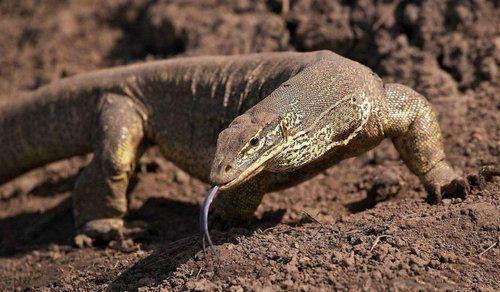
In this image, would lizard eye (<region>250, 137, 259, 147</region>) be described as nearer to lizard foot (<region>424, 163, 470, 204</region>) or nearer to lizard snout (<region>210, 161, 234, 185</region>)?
lizard snout (<region>210, 161, 234, 185</region>)

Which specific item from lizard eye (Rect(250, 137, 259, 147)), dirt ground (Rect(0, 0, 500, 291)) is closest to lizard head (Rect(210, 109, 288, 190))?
lizard eye (Rect(250, 137, 259, 147))

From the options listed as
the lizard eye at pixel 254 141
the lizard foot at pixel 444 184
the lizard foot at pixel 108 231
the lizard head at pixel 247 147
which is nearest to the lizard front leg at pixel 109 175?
the lizard foot at pixel 108 231

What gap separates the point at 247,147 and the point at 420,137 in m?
1.90

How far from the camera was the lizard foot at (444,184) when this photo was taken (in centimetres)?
639

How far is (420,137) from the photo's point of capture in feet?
21.4

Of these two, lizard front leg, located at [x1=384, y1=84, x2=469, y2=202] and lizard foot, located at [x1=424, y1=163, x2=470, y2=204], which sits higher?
lizard front leg, located at [x1=384, y1=84, x2=469, y2=202]

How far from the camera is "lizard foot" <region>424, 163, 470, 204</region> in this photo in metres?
6.39

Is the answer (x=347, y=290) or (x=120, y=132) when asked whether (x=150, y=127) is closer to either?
(x=120, y=132)

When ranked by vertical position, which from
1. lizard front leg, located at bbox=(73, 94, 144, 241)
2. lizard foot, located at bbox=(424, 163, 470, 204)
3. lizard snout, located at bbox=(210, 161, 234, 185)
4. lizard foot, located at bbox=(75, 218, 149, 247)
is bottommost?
lizard foot, located at bbox=(75, 218, 149, 247)

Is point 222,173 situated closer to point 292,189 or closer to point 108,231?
point 108,231

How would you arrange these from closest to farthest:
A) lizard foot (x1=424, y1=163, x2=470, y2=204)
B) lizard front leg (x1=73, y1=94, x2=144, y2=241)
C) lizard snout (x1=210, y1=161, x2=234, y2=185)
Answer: lizard snout (x1=210, y1=161, x2=234, y2=185) → lizard foot (x1=424, y1=163, x2=470, y2=204) → lizard front leg (x1=73, y1=94, x2=144, y2=241)

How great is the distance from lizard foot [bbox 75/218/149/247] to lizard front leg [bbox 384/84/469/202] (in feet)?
9.75

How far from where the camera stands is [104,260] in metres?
7.12

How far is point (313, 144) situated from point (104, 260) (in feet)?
8.37
